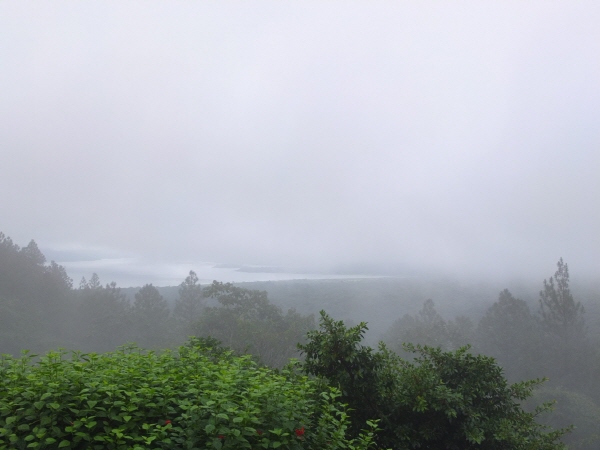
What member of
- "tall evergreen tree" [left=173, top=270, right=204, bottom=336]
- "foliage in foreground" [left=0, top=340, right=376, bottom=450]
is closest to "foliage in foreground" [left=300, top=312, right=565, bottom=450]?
"foliage in foreground" [left=0, top=340, right=376, bottom=450]

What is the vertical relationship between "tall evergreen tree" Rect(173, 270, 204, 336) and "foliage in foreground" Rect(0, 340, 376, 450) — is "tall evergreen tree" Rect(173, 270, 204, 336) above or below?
below

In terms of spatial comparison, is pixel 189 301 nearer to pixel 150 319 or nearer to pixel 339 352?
pixel 150 319

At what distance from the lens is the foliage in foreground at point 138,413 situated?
3.36 m

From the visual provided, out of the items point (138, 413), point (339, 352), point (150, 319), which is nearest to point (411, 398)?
point (339, 352)

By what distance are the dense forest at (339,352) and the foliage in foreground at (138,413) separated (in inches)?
1.3

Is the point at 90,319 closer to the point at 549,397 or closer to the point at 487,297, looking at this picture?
the point at 549,397

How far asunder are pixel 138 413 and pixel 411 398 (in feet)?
18.3

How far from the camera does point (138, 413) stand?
3596mm

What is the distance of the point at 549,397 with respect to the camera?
1656 inches

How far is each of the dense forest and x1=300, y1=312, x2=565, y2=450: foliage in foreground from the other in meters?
0.03

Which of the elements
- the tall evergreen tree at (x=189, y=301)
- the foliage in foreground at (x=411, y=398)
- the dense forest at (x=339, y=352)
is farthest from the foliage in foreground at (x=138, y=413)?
the tall evergreen tree at (x=189, y=301)

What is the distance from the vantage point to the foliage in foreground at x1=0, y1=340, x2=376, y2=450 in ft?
11.0

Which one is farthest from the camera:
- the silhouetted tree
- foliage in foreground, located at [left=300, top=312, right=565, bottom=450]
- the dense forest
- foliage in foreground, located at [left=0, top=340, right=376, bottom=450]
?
the silhouetted tree

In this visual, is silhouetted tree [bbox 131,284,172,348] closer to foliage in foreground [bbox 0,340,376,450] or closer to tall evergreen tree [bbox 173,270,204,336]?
tall evergreen tree [bbox 173,270,204,336]
